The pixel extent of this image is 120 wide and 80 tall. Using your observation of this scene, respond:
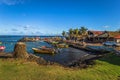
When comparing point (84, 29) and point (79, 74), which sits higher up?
point (84, 29)

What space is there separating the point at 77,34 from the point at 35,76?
319 feet

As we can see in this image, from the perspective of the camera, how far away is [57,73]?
1633 centimetres

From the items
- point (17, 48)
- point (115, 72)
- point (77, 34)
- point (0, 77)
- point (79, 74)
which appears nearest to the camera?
point (0, 77)

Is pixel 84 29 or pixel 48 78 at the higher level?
pixel 84 29

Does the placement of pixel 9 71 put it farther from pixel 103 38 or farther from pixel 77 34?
pixel 77 34

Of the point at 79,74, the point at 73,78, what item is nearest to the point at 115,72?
the point at 79,74

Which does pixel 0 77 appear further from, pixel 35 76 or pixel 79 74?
pixel 79 74

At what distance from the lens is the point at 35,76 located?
15.2m

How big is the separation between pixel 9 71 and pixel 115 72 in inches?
436

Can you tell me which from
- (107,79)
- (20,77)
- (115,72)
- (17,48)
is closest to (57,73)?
(20,77)

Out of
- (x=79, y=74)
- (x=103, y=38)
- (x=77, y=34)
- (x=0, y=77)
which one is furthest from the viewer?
(x=77, y=34)

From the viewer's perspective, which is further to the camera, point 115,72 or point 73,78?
point 115,72

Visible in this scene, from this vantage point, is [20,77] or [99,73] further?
[99,73]

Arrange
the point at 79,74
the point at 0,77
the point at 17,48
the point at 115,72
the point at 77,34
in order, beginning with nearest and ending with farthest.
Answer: the point at 0,77
the point at 79,74
the point at 115,72
the point at 17,48
the point at 77,34
